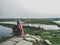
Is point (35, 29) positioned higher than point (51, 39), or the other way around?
point (35, 29)

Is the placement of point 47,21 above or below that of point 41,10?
below

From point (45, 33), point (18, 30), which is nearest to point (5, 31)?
point (18, 30)

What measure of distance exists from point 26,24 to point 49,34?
0.54 meters

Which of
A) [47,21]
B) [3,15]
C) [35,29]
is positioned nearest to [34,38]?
[35,29]

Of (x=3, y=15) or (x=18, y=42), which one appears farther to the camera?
(x=3, y=15)

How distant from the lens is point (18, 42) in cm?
307

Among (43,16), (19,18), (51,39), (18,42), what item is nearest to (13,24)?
(19,18)

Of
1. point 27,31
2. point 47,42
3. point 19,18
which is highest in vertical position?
point 19,18

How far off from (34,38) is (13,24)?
1.83ft

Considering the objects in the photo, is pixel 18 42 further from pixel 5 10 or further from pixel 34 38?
pixel 5 10

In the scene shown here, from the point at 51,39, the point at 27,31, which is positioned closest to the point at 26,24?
the point at 27,31

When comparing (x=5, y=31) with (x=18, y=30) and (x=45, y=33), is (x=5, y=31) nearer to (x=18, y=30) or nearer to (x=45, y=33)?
(x=18, y=30)

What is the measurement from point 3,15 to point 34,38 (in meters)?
0.85

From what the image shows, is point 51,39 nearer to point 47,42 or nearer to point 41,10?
point 47,42
